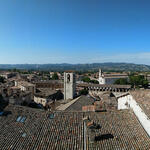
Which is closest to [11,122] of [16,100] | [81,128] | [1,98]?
[81,128]

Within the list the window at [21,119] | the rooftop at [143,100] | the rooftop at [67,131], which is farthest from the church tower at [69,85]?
the window at [21,119]

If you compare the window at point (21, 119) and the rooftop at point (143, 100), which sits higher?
the rooftop at point (143, 100)

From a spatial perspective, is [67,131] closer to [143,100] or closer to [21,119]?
[21,119]

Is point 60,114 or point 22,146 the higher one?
point 60,114

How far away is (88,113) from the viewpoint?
49.9 feet

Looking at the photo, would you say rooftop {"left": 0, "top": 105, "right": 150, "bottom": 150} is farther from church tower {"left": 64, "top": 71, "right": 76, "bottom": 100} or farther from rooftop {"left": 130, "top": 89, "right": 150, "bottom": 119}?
church tower {"left": 64, "top": 71, "right": 76, "bottom": 100}

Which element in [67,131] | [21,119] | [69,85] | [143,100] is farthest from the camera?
[69,85]

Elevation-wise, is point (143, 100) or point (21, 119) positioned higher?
point (143, 100)

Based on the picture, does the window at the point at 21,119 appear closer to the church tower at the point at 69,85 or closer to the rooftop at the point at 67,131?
the rooftop at the point at 67,131

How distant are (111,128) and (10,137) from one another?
808 cm

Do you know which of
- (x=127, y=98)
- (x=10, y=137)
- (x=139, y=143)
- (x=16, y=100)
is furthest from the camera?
(x=16, y=100)

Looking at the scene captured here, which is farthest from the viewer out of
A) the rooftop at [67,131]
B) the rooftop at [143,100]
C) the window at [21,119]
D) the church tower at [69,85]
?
the church tower at [69,85]

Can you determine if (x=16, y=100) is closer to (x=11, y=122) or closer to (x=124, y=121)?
(x=11, y=122)

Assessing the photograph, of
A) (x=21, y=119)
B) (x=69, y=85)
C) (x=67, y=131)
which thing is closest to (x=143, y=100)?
(x=67, y=131)
